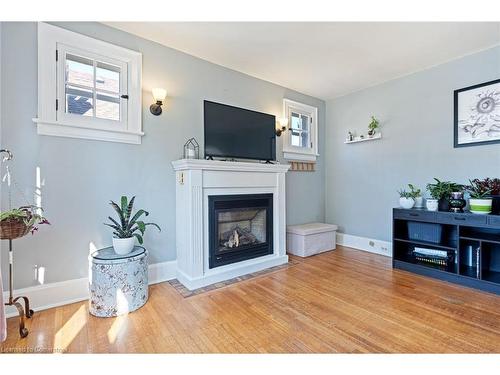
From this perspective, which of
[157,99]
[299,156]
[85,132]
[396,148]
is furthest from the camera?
[299,156]

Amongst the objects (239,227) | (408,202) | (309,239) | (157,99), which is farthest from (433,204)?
(157,99)

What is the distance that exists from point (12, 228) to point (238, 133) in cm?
220

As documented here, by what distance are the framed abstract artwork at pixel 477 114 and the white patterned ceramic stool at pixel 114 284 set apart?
12.3 ft

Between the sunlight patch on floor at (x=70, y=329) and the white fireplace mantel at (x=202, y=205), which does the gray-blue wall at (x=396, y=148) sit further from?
the sunlight patch on floor at (x=70, y=329)

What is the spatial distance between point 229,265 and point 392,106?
317 centimetres

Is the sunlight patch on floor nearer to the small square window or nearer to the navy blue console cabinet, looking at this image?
the small square window

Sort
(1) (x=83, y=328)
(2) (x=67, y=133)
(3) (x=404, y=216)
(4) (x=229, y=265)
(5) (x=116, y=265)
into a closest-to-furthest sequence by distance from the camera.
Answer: (1) (x=83, y=328) → (5) (x=116, y=265) → (2) (x=67, y=133) → (4) (x=229, y=265) → (3) (x=404, y=216)

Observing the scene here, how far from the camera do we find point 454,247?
102 inches

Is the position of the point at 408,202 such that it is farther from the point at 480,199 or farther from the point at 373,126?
the point at 373,126

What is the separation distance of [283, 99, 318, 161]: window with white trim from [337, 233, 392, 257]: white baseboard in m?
1.44

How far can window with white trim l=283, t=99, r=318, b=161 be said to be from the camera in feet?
12.3

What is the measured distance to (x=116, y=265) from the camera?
75.5 inches

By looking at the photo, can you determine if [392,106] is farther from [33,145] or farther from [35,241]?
[35,241]
